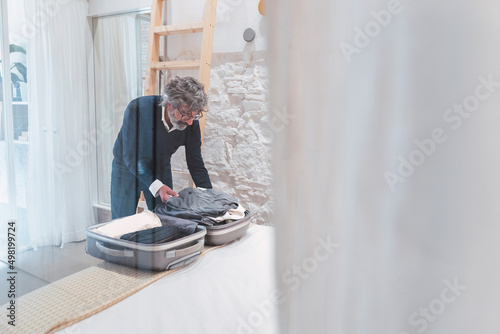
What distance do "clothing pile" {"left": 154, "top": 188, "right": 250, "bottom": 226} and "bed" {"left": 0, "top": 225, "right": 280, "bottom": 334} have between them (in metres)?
0.26

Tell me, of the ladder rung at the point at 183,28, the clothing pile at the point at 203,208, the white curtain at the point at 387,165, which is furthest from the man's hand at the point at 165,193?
the white curtain at the point at 387,165

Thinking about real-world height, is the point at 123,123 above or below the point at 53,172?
above

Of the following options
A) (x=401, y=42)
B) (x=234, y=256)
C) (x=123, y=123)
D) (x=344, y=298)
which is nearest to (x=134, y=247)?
(x=234, y=256)

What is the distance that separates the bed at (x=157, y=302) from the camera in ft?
2.37

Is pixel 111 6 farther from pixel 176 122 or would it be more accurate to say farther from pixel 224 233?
pixel 224 233

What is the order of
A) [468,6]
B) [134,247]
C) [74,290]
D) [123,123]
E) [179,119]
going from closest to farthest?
[468,6] → [74,290] → [134,247] → [123,123] → [179,119]

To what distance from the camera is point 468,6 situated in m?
0.27

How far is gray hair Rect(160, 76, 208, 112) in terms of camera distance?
1.62 metres

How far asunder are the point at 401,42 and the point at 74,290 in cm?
94

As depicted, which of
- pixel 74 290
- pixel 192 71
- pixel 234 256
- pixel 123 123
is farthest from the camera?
pixel 192 71

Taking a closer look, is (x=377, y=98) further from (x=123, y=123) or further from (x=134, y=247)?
(x=123, y=123)

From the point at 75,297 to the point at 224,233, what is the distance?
0.56 metres

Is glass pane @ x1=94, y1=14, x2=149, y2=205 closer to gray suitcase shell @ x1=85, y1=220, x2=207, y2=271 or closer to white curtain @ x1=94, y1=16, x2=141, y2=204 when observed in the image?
white curtain @ x1=94, y1=16, x2=141, y2=204

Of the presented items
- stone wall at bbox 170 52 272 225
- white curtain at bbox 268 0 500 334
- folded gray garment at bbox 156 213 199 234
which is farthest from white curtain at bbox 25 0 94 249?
white curtain at bbox 268 0 500 334
